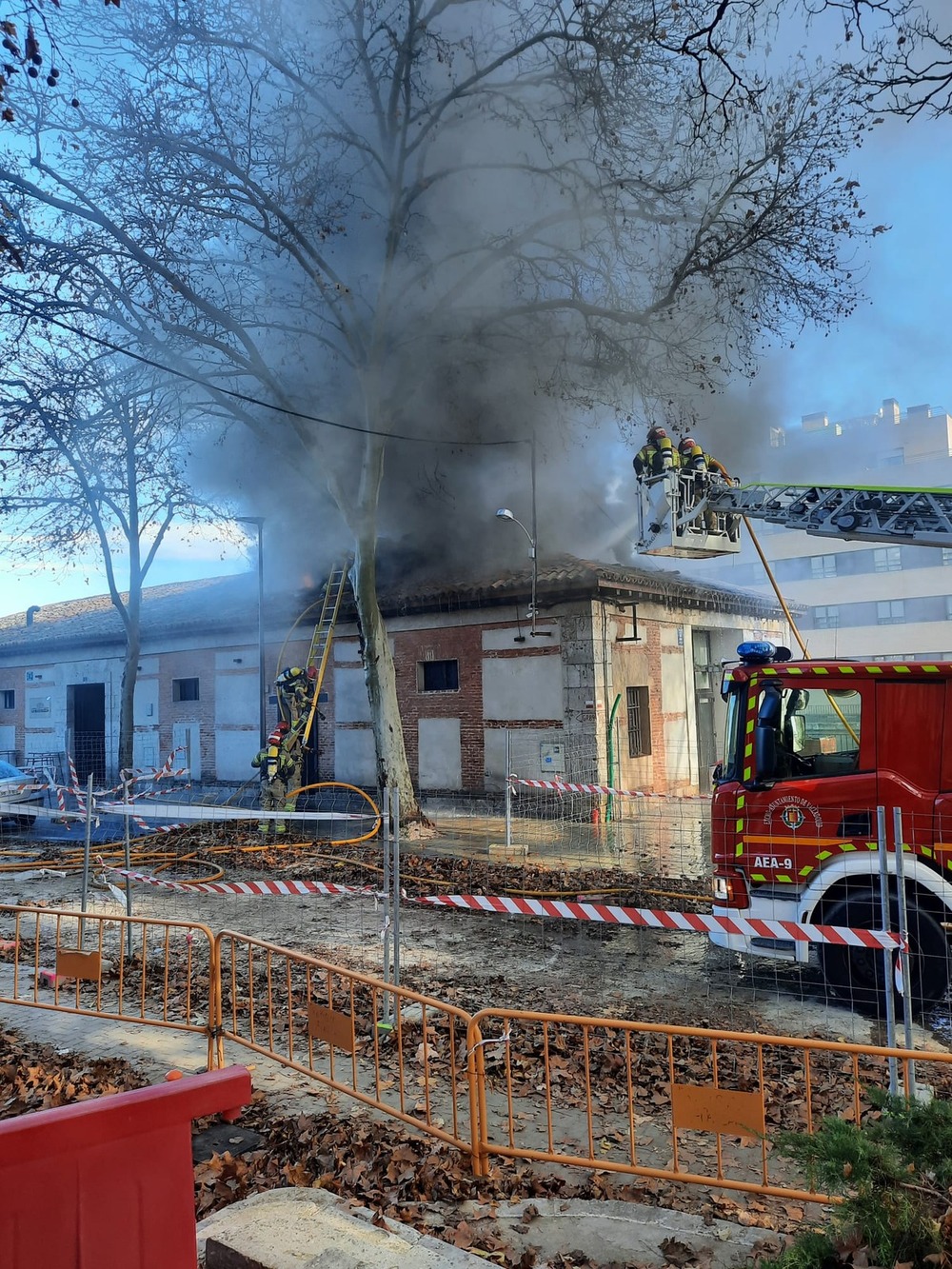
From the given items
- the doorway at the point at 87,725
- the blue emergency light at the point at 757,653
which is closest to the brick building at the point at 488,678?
the doorway at the point at 87,725

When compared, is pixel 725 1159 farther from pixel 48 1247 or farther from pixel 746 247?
pixel 746 247

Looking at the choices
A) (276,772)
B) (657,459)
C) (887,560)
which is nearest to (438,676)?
(276,772)

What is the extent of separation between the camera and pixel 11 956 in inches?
312

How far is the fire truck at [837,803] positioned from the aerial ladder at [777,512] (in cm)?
185

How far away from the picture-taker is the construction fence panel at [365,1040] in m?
4.34

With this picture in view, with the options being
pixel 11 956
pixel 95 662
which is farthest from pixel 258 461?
pixel 11 956

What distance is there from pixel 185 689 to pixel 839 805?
20892mm

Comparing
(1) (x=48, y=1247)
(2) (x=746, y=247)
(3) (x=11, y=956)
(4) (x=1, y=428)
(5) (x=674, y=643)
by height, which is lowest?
(3) (x=11, y=956)

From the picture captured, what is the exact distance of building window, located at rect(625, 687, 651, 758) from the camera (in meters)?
17.2

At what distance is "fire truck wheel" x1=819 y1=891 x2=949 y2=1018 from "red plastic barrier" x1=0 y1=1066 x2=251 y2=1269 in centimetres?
488

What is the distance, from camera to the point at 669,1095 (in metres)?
4.59

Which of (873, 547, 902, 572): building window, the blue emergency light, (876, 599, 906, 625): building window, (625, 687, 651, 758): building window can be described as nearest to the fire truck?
the blue emergency light

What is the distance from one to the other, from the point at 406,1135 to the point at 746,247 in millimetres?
15027

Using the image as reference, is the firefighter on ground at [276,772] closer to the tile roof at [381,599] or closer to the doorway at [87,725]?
the tile roof at [381,599]
